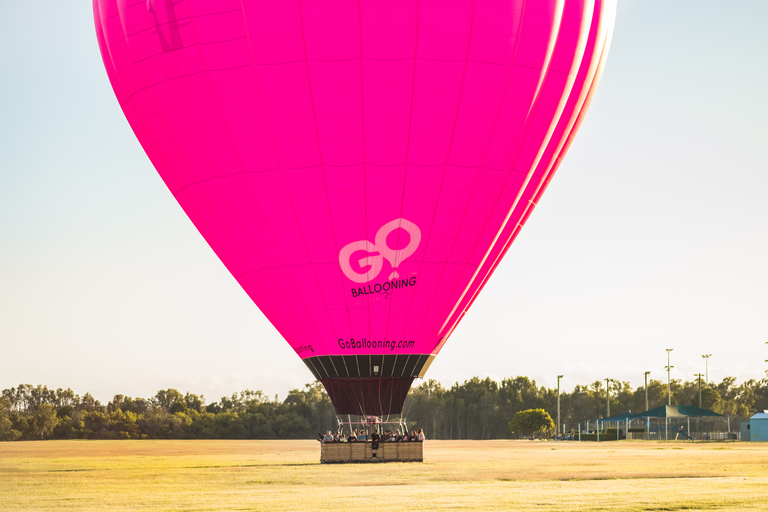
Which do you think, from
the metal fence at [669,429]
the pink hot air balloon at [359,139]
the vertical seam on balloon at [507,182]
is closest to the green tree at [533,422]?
the metal fence at [669,429]

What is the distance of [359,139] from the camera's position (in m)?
24.5

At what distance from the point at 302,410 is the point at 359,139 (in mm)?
102297

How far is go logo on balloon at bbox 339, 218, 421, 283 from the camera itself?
2542 cm

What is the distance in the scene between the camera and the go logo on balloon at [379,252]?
25.4m

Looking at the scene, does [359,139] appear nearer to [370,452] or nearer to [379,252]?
[379,252]

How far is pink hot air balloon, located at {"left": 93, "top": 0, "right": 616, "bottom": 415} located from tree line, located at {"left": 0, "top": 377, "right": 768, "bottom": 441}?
71.3m

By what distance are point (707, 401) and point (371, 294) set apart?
11240cm

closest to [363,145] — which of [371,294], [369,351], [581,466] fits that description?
[371,294]

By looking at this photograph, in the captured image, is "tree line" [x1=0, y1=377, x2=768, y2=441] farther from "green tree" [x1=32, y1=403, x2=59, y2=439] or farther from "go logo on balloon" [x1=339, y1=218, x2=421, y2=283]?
"go logo on balloon" [x1=339, y1=218, x2=421, y2=283]

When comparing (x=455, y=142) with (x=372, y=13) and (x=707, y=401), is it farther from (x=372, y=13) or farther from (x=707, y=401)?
(x=707, y=401)

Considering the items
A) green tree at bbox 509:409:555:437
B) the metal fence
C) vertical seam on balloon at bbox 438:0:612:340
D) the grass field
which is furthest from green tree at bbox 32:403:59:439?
vertical seam on balloon at bbox 438:0:612:340

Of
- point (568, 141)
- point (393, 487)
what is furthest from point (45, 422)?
point (393, 487)

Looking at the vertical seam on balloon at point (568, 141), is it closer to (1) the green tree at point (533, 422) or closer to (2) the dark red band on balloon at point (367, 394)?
(2) the dark red band on balloon at point (367, 394)

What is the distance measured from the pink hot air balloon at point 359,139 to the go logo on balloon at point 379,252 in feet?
0.16
